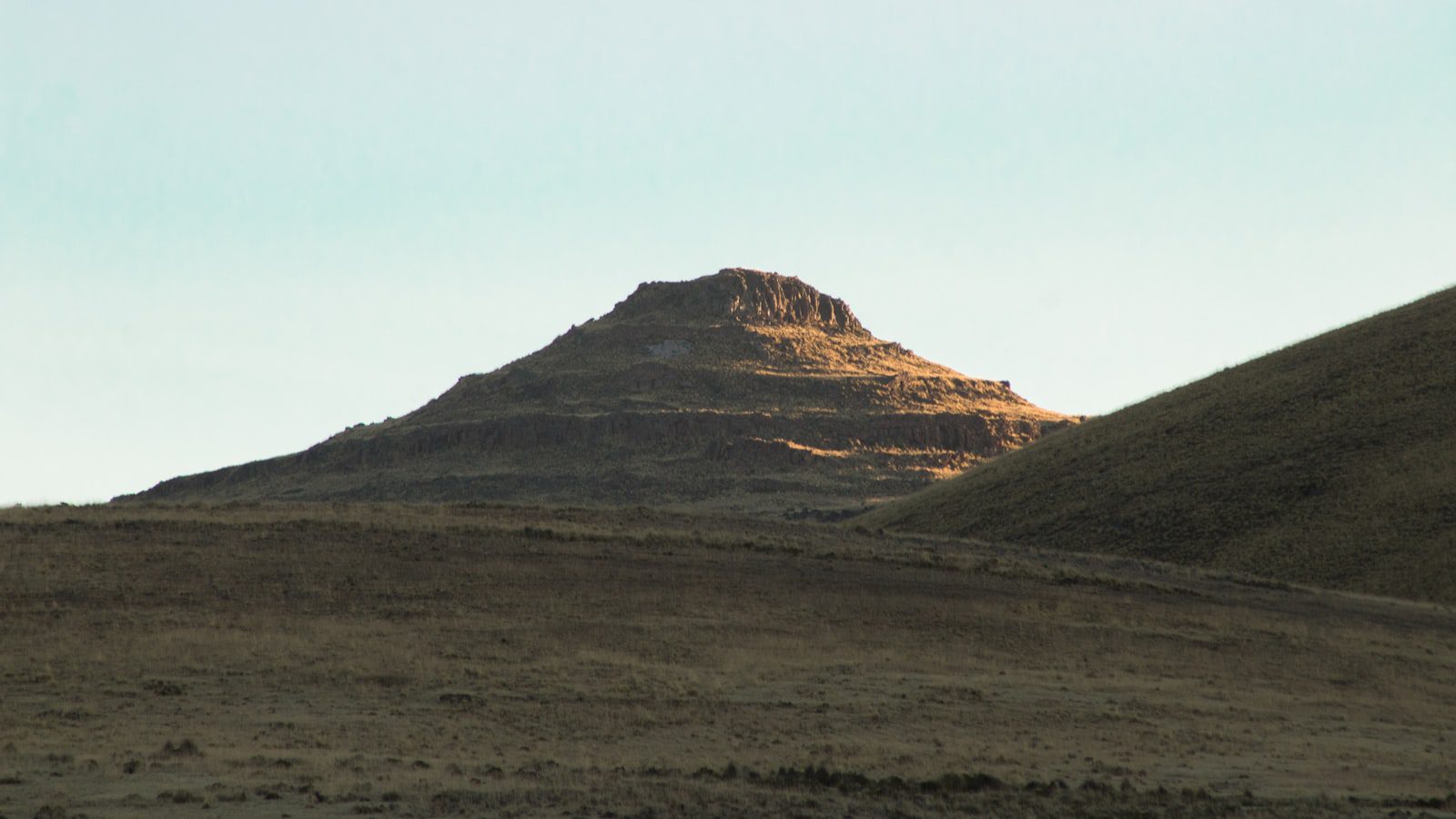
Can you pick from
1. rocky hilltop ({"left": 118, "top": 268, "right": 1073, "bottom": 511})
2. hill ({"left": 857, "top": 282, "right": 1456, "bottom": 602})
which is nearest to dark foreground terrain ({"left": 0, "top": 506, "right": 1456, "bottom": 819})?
hill ({"left": 857, "top": 282, "right": 1456, "bottom": 602})

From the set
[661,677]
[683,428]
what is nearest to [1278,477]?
[661,677]

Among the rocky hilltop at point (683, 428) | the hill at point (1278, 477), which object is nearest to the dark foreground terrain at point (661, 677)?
the hill at point (1278, 477)

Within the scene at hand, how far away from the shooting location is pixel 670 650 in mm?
32531

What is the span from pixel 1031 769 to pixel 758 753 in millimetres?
4065

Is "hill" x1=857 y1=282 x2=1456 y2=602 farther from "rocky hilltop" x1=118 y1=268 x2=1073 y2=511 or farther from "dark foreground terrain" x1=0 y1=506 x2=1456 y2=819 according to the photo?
"rocky hilltop" x1=118 y1=268 x2=1073 y2=511

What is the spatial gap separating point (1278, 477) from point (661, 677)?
43.2 meters

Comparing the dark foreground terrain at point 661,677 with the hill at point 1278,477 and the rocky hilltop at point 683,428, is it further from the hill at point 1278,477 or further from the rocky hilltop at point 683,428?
the rocky hilltop at point 683,428

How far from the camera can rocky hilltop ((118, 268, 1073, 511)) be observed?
12056 centimetres

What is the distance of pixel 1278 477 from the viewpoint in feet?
215

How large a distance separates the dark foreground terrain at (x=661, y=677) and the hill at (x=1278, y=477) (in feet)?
30.4

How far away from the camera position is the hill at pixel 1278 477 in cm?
5684

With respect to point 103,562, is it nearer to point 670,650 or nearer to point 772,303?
point 670,650

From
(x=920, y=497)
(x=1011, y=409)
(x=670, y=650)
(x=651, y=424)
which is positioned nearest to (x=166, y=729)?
(x=670, y=650)

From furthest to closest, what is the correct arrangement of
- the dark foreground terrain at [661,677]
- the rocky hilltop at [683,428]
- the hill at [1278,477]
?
the rocky hilltop at [683,428]
the hill at [1278,477]
the dark foreground terrain at [661,677]
